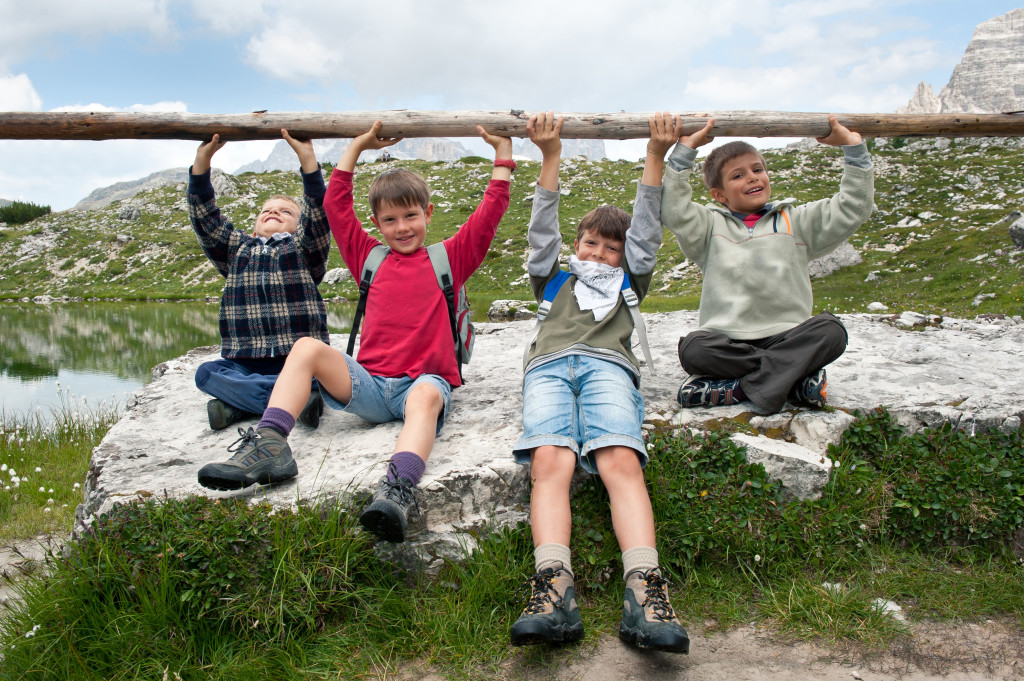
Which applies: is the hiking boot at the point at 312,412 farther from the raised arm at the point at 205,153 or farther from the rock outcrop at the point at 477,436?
the raised arm at the point at 205,153

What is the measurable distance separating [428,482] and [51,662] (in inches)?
76.3

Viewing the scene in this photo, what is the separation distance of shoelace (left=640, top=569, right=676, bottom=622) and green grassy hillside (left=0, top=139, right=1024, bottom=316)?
12.6 m

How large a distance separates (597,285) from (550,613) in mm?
2219

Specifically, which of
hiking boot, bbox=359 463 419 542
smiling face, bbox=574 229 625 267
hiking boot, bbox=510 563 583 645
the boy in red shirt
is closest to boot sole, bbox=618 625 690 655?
hiking boot, bbox=510 563 583 645

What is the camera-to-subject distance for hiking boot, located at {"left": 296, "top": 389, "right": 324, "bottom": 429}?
4.21 m

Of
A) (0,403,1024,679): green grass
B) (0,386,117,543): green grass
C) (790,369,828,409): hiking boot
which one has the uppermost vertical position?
(790,369,828,409): hiking boot

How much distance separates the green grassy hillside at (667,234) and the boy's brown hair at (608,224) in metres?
11.4

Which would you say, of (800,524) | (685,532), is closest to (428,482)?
(685,532)

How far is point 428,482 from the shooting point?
3.43 m

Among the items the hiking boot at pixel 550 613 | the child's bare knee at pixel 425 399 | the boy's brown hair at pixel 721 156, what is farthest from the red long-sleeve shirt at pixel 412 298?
the hiking boot at pixel 550 613

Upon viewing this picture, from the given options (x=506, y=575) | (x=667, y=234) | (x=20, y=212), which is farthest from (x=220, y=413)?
(x=20, y=212)

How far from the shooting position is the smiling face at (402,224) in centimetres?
430

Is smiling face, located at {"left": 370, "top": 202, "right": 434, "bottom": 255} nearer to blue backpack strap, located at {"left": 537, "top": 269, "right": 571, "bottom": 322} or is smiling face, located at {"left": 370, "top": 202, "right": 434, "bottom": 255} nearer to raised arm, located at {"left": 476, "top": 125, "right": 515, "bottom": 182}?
raised arm, located at {"left": 476, "top": 125, "right": 515, "bottom": 182}

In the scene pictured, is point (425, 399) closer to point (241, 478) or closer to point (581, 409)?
point (581, 409)
